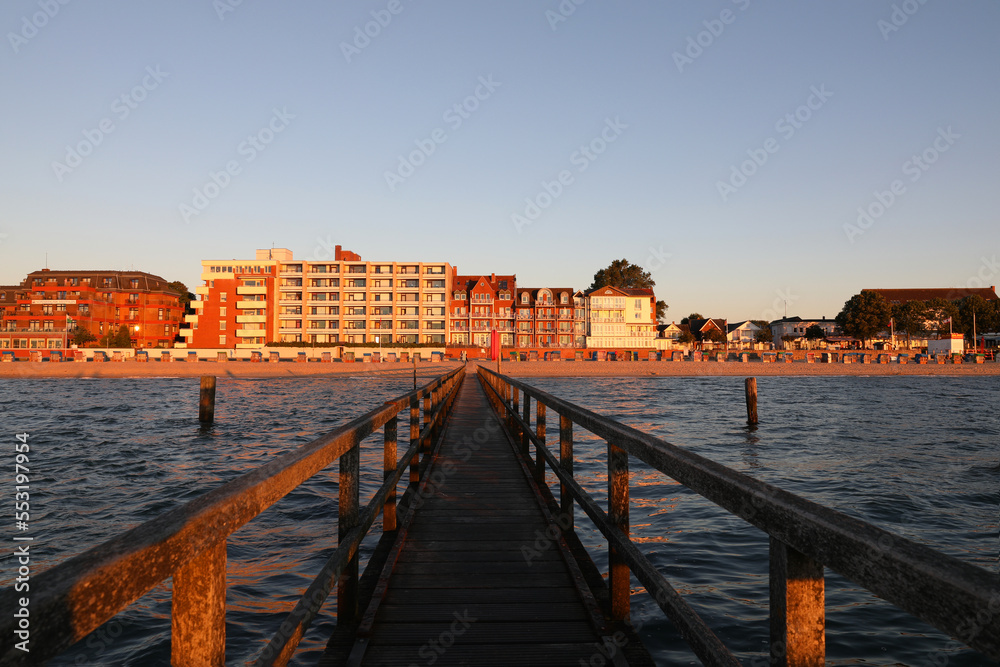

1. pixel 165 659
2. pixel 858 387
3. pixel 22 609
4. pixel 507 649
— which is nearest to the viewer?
pixel 22 609

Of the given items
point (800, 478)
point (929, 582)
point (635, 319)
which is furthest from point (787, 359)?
point (929, 582)

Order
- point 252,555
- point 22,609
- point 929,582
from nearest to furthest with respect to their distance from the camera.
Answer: point 22,609 < point 929,582 < point 252,555

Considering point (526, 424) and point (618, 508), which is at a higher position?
point (618, 508)

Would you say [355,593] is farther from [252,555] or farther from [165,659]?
[252,555]

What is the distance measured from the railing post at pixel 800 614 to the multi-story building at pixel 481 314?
87.8 m

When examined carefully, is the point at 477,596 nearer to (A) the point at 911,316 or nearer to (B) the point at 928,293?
(A) the point at 911,316

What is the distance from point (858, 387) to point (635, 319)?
1674 inches

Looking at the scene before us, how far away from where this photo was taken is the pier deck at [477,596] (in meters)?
3.49

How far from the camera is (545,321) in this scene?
301 ft

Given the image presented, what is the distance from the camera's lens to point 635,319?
298 ft

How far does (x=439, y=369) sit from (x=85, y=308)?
2911 inches

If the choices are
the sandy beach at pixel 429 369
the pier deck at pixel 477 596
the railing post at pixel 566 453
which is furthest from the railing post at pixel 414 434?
the sandy beach at pixel 429 369

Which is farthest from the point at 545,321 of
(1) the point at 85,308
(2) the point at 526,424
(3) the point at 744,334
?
(2) the point at 526,424

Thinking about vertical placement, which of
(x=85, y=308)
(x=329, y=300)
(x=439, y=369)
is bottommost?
(x=439, y=369)
